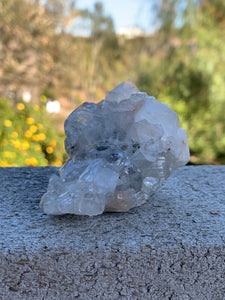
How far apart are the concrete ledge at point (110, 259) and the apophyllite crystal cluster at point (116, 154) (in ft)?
0.25

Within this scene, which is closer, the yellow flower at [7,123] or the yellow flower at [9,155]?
the yellow flower at [9,155]

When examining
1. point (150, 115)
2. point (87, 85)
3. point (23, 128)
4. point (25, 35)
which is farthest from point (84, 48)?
point (150, 115)

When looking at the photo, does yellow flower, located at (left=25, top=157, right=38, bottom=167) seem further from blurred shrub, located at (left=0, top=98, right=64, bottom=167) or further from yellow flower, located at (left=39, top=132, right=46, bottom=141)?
yellow flower, located at (left=39, top=132, right=46, bottom=141)

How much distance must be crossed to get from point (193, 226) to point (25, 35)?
15.5ft

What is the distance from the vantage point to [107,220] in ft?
3.48

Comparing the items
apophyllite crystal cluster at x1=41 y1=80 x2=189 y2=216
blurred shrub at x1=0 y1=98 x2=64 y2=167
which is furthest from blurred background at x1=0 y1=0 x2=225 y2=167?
apophyllite crystal cluster at x1=41 y1=80 x2=189 y2=216

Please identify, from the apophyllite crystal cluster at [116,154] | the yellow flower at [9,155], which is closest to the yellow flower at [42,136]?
the yellow flower at [9,155]

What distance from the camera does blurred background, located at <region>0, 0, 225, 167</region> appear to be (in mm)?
4363

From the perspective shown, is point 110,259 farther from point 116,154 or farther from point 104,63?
point 104,63

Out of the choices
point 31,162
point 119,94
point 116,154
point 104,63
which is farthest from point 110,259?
point 104,63

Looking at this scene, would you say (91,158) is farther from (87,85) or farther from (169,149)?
(87,85)

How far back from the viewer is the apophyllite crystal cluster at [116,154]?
1.00 meters

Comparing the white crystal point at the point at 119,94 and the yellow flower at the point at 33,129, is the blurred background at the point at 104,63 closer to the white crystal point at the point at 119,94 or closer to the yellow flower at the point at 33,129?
the yellow flower at the point at 33,129

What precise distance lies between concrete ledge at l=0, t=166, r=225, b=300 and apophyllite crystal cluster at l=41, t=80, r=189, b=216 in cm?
7
